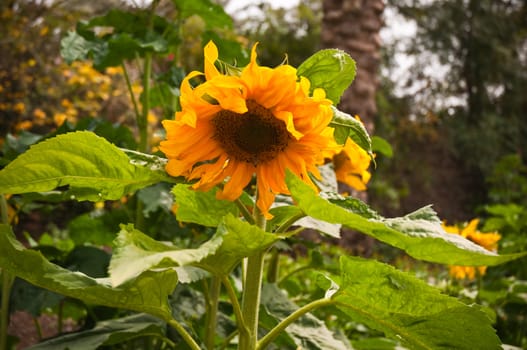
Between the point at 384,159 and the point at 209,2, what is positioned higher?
the point at 209,2

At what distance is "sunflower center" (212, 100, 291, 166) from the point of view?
776mm

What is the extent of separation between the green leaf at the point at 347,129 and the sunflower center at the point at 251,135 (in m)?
0.07

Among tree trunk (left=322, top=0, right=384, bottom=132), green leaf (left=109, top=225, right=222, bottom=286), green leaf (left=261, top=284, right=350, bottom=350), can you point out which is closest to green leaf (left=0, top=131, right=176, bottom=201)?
green leaf (left=109, top=225, right=222, bottom=286)

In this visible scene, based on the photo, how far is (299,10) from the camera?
838cm

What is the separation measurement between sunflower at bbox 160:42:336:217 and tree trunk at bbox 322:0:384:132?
2773mm

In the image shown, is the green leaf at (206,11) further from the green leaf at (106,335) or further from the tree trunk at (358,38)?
the tree trunk at (358,38)

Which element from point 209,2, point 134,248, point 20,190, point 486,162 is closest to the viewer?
point 134,248

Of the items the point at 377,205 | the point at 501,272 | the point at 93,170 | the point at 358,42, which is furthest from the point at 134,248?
the point at 377,205

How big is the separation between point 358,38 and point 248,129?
292 cm

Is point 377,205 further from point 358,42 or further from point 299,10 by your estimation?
point 358,42

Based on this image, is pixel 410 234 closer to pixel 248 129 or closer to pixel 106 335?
pixel 248 129

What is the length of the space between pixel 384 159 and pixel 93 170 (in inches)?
319

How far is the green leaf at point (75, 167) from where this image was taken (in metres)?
0.71

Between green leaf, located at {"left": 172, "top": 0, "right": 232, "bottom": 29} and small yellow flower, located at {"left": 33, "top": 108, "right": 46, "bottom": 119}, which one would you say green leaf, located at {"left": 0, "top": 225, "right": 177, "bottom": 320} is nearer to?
green leaf, located at {"left": 172, "top": 0, "right": 232, "bottom": 29}
